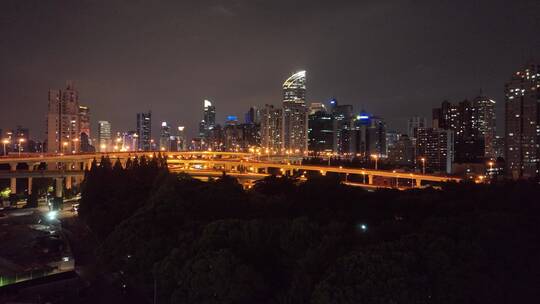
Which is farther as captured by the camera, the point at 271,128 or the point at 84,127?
the point at 271,128

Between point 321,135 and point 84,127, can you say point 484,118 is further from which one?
point 84,127

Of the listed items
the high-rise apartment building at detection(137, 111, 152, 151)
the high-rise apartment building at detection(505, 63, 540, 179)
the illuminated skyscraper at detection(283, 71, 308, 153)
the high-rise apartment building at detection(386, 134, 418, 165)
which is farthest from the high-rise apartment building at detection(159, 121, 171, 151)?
the high-rise apartment building at detection(505, 63, 540, 179)

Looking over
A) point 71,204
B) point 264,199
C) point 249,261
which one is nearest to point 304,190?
point 264,199

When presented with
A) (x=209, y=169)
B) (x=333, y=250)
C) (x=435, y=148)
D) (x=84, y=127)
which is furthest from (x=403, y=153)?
(x=333, y=250)

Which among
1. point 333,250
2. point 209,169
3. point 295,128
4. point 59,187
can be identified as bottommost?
point 59,187

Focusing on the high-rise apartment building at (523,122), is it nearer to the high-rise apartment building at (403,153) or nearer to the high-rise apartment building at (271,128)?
the high-rise apartment building at (403,153)

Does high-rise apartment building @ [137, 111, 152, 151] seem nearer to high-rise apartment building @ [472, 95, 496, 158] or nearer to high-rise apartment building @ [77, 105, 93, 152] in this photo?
high-rise apartment building @ [77, 105, 93, 152]

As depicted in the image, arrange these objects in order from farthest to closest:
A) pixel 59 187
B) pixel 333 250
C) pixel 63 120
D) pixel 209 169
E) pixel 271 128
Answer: pixel 271 128 → pixel 63 120 → pixel 209 169 → pixel 59 187 → pixel 333 250
